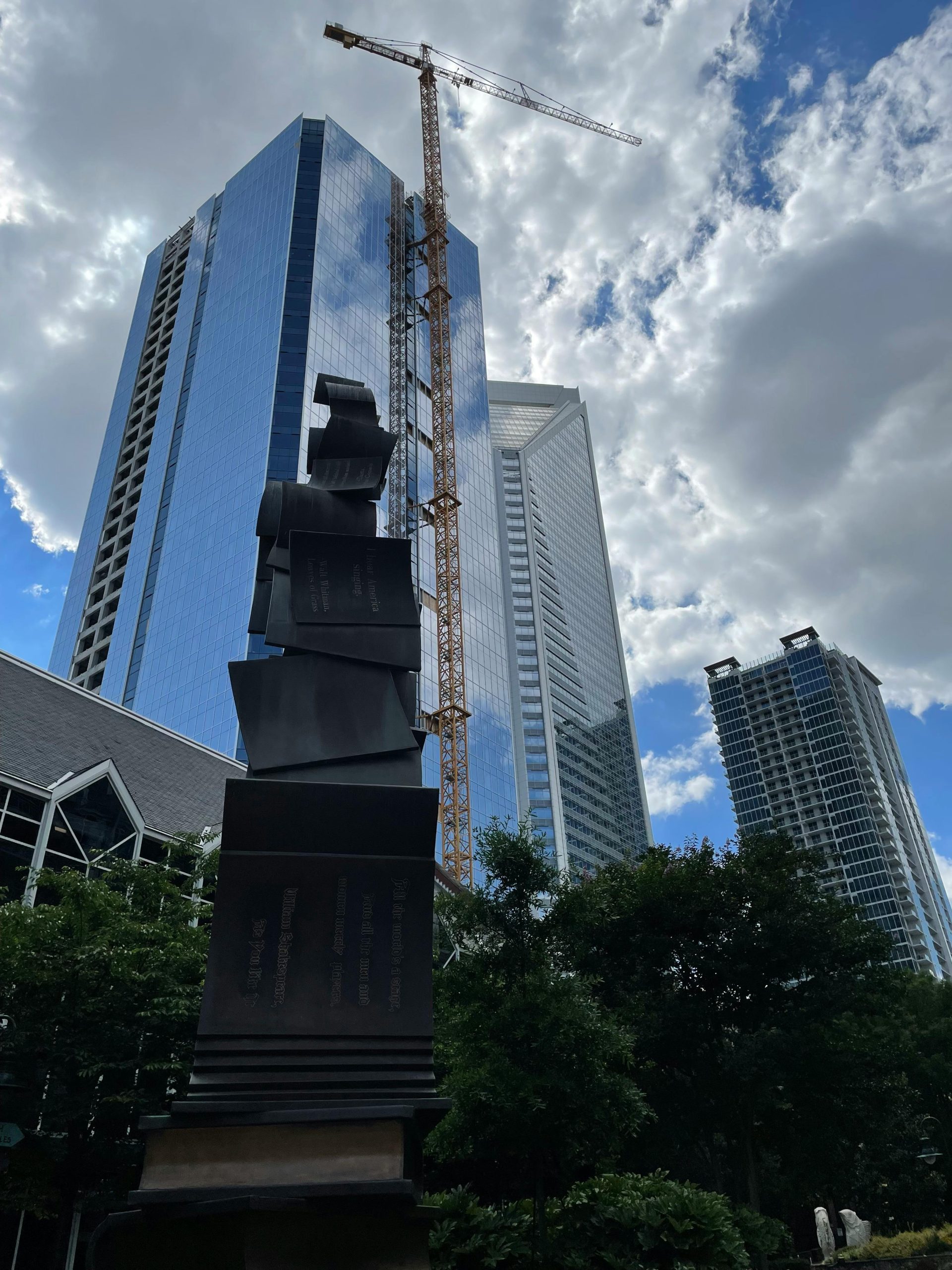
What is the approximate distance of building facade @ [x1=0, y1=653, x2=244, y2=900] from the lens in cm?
2619

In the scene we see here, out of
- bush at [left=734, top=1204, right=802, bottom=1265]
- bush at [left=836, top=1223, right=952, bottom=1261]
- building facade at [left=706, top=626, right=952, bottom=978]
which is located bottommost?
bush at [left=836, top=1223, right=952, bottom=1261]

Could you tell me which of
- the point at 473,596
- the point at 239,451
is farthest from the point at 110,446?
the point at 473,596

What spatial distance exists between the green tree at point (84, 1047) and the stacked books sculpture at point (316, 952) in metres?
8.44

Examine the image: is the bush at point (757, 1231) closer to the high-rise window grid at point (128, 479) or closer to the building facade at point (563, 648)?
the high-rise window grid at point (128, 479)

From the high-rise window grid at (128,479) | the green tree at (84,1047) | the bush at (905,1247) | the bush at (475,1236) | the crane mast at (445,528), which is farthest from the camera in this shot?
the high-rise window grid at (128,479)

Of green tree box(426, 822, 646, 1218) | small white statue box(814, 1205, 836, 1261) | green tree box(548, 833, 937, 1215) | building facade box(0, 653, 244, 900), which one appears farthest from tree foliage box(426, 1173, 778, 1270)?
small white statue box(814, 1205, 836, 1261)

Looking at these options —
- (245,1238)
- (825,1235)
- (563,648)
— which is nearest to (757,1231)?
(825,1235)

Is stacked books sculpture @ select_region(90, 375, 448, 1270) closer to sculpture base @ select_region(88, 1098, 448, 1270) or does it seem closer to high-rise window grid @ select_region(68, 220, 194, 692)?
sculpture base @ select_region(88, 1098, 448, 1270)

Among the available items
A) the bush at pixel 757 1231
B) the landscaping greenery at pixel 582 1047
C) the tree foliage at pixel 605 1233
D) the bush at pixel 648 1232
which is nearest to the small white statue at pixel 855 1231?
the landscaping greenery at pixel 582 1047

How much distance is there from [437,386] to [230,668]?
282ft

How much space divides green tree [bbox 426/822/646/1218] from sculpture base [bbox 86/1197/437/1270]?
905 cm

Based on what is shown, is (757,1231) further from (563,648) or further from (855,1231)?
(563,648)

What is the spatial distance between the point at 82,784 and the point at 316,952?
1963 cm

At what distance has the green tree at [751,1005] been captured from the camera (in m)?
26.9
